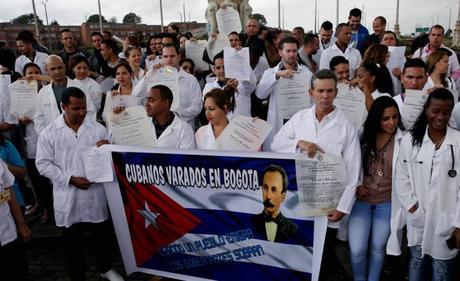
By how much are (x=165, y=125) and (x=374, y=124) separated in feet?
6.25

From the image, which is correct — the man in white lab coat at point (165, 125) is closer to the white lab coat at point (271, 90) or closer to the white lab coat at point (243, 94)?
the white lab coat at point (271, 90)

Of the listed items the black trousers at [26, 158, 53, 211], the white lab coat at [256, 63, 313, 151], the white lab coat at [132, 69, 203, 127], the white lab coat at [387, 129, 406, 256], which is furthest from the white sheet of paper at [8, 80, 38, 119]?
the white lab coat at [387, 129, 406, 256]

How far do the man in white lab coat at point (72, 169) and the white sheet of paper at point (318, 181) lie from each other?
1871mm

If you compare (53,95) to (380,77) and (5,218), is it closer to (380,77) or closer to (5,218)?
(5,218)

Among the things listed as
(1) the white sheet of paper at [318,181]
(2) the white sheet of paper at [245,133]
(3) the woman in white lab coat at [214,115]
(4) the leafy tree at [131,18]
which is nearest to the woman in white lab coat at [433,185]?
(1) the white sheet of paper at [318,181]

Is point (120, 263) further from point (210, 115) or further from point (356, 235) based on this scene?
point (356, 235)

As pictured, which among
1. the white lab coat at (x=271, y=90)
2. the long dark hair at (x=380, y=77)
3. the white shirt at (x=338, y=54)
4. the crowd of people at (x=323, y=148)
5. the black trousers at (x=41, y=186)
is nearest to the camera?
the crowd of people at (x=323, y=148)

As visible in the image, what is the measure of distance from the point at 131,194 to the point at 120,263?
4.28ft

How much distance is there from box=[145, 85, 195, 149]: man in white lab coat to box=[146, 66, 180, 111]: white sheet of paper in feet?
2.56

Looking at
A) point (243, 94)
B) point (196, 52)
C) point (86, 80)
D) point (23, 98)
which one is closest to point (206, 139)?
point (243, 94)

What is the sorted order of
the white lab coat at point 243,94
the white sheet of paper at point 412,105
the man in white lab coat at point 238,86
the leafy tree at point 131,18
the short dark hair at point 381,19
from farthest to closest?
the leafy tree at point 131,18 < the short dark hair at point 381,19 < the white lab coat at point 243,94 < the man in white lab coat at point 238,86 < the white sheet of paper at point 412,105

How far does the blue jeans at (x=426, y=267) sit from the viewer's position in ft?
9.94

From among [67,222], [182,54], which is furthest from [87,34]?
[67,222]

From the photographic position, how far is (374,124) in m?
3.36
